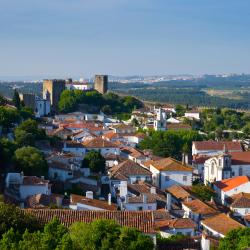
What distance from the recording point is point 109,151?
1896 inches

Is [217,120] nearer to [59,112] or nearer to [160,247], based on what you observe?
[59,112]

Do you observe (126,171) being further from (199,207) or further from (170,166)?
(199,207)

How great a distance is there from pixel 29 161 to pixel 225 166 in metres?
17.7

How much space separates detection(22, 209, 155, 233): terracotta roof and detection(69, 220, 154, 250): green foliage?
4.02 meters

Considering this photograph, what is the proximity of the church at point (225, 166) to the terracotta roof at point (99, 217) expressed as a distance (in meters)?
23.7

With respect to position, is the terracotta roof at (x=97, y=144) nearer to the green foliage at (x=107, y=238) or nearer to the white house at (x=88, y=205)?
the white house at (x=88, y=205)

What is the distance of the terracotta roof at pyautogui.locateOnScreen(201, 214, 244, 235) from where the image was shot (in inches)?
1068

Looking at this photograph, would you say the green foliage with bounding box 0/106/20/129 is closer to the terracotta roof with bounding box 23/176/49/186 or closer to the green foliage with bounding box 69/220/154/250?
the terracotta roof with bounding box 23/176/49/186

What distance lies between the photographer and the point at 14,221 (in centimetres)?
1877

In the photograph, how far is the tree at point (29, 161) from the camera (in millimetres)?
33031

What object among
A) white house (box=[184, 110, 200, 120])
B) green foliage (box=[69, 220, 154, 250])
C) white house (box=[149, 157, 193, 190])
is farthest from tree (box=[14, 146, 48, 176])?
white house (box=[184, 110, 200, 120])

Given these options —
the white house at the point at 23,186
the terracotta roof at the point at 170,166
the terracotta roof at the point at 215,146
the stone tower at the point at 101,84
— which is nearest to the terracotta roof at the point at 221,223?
the white house at the point at 23,186

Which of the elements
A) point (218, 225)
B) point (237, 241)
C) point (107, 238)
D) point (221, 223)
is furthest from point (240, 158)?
point (107, 238)

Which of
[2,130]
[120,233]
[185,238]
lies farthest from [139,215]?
[2,130]
